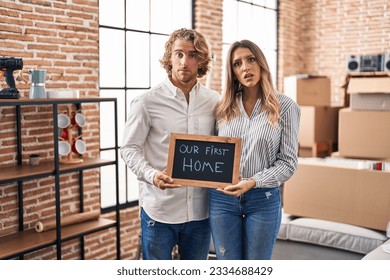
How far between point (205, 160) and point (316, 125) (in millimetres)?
3414

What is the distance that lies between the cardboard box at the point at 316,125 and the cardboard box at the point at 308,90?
109 mm

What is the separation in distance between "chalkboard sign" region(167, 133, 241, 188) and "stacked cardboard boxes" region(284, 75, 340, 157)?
11.0ft

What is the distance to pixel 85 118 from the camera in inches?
147

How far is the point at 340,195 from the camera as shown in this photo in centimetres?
345

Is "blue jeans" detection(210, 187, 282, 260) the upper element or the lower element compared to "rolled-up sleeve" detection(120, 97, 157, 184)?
lower

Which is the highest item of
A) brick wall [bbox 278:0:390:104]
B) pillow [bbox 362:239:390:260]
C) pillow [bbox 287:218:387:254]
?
brick wall [bbox 278:0:390:104]

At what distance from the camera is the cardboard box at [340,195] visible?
330cm

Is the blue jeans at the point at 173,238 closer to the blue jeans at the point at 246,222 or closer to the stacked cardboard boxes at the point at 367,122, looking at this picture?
the blue jeans at the point at 246,222

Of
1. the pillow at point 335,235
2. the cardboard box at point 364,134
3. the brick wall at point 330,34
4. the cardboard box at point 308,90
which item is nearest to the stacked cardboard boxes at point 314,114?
the cardboard box at point 308,90

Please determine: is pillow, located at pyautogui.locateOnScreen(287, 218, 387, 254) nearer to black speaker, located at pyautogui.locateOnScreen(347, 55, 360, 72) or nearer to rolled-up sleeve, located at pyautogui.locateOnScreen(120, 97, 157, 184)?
rolled-up sleeve, located at pyautogui.locateOnScreen(120, 97, 157, 184)

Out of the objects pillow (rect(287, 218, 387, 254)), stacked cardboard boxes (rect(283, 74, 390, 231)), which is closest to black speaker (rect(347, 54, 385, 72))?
stacked cardboard boxes (rect(283, 74, 390, 231))

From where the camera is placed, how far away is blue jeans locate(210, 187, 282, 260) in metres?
2.05
